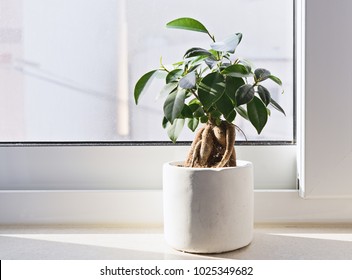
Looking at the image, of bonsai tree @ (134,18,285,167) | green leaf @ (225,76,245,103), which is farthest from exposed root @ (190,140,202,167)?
green leaf @ (225,76,245,103)

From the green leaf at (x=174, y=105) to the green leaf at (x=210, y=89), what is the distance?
0.09 feet

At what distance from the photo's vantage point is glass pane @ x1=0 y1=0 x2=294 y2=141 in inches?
34.3

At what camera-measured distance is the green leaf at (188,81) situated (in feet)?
2.09

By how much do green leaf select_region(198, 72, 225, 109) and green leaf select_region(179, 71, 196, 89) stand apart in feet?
0.06

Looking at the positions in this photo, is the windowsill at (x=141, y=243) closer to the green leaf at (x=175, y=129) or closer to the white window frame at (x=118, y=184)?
the white window frame at (x=118, y=184)

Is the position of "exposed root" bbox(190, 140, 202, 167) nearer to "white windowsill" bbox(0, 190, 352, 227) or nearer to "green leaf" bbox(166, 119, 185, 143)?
"green leaf" bbox(166, 119, 185, 143)

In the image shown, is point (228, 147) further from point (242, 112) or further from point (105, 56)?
point (105, 56)

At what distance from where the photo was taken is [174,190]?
2.26 ft

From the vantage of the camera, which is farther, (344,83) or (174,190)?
(344,83)

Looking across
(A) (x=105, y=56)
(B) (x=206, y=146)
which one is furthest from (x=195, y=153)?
(A) (x=105, y=56)
